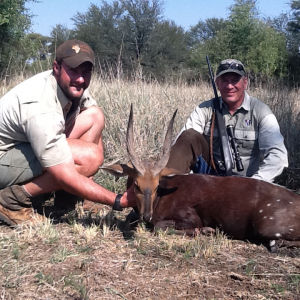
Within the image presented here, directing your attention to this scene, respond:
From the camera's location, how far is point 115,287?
2975 mm

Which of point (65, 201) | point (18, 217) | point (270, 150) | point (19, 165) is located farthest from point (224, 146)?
point (18, 217)

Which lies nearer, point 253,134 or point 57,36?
point 253,134

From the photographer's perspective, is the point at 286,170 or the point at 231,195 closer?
the point at 231,195

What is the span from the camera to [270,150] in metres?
4.61

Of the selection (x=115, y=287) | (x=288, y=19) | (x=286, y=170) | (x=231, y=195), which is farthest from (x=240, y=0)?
(x=115, y=287)

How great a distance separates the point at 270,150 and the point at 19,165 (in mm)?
2611

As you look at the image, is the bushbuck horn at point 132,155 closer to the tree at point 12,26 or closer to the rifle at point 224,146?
the rifle at point 224,146

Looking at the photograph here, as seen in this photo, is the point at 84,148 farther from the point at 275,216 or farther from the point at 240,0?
the point at 240,0

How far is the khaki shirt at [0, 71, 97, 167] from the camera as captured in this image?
3.63 metres

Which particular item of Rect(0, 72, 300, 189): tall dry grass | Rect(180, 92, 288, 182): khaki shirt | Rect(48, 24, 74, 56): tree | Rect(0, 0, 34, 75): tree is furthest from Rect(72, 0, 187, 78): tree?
Rect(180, 92, 288, 182): khaki shirt

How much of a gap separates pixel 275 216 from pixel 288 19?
28.6 meters

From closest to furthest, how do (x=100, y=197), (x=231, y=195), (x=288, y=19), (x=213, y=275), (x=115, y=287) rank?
(x=115, y=287) < (x=213, y=275) < (x=100, y=197) < (x=231, y=195) < (x=288, y=19)

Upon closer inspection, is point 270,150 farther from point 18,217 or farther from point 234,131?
point 18,217

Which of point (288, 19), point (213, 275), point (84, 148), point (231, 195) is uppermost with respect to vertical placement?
point (288, 19)
